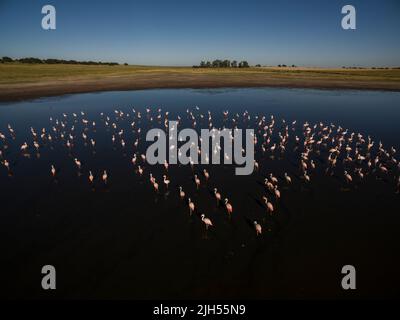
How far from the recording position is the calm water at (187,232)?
11.4 meters

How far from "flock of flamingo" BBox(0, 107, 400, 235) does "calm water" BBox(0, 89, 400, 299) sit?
381 millimetres

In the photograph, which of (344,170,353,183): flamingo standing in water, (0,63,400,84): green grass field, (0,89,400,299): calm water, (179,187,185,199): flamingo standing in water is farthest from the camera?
(0,63,400,84): green grass field

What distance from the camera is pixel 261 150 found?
84.1ft

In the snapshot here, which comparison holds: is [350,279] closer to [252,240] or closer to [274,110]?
[252,240]

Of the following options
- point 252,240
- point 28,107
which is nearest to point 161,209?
point 252,240

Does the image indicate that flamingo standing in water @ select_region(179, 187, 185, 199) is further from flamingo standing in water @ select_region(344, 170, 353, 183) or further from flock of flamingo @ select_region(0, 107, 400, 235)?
flamingo standing in water @ select_region(344, 170, 353, 183)

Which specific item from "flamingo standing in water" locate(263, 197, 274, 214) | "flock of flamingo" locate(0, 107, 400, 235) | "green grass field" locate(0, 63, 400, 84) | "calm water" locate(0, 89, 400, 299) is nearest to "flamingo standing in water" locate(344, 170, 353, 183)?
"flock of flamingo" locate(0, 107, 400, 235)

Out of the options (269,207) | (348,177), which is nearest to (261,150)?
(348,177)

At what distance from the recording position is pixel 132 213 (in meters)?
15.8

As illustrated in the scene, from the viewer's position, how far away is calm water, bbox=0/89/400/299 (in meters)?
11.4

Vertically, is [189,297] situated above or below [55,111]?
below

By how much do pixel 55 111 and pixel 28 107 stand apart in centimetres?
560
